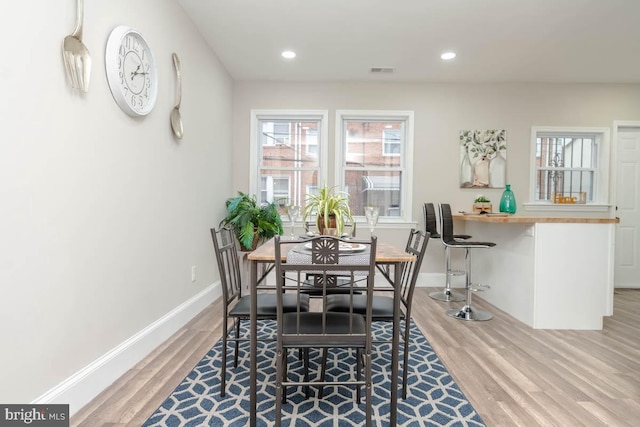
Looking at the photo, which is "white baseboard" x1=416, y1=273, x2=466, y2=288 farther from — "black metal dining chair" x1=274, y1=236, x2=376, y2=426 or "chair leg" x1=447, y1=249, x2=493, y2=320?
"black metal dining chair" x1=274, y1=236, x2=376, y2=426

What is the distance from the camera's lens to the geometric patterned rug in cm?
161

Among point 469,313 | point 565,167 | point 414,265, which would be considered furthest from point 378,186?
point 414,265

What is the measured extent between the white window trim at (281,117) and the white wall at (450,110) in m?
0.07

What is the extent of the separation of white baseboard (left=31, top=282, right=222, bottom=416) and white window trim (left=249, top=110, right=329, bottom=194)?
6.53 ft

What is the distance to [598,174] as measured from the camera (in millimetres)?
4402

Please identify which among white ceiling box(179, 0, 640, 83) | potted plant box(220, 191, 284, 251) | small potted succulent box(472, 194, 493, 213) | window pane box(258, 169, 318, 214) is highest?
white ceiling box(179, 0, 640, 83)

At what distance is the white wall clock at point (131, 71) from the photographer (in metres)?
1.86

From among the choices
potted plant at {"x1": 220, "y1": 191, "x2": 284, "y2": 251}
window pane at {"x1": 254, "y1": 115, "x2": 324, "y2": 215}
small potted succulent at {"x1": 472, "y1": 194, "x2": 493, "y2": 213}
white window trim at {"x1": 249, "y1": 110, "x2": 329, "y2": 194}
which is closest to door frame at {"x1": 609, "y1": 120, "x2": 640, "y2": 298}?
small potted succulent at {"x1": 472, "y1": 194, "x2": 493, "y2": 213}

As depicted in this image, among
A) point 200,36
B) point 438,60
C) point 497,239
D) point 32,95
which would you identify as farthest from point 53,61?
→ point 497,239

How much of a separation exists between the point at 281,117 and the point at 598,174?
4.23 m

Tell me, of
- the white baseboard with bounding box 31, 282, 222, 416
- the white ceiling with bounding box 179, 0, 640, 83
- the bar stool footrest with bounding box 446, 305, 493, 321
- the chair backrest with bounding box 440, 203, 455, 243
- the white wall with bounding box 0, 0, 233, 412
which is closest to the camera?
the white wall with bounding box 0, 0, 233, 412

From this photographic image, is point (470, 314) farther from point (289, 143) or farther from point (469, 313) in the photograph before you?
point (289, 143)

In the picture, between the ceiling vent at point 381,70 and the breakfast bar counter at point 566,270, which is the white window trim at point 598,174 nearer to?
the breakfast bar counter at point 566,270

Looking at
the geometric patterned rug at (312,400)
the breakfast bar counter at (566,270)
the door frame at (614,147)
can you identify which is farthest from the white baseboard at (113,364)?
the door frame at (614,147)
